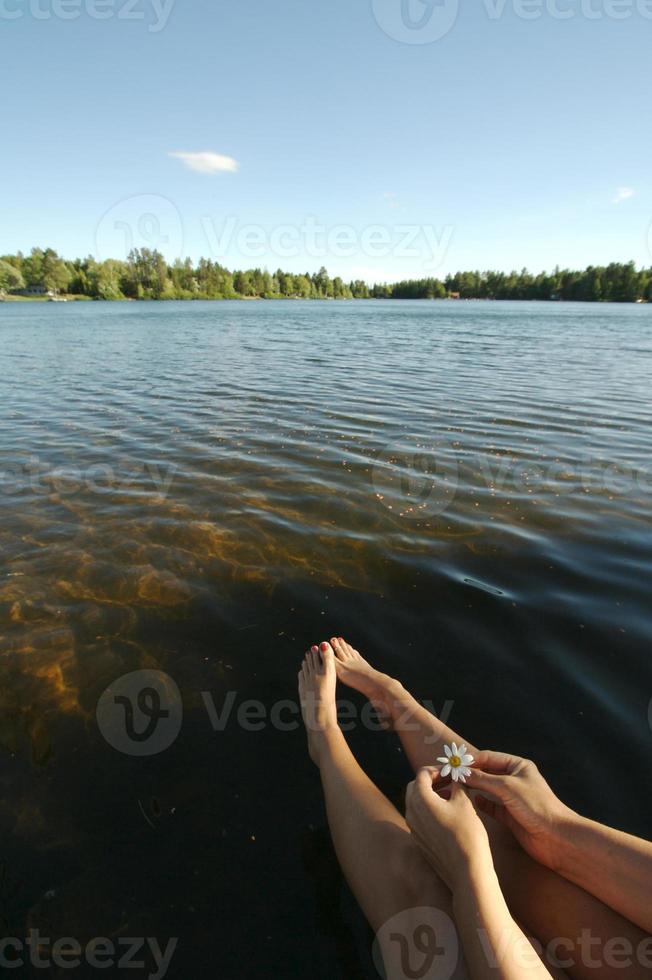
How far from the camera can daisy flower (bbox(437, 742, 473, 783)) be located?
2.26 metres

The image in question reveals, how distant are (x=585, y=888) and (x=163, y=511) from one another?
5673mm

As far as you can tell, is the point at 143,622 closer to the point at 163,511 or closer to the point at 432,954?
the point at 163,511

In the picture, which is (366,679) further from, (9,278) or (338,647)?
(9,278)

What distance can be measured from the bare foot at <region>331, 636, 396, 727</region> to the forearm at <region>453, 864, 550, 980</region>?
1.36 metres

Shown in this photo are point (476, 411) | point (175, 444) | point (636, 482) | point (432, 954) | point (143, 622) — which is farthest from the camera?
point (476, 411)

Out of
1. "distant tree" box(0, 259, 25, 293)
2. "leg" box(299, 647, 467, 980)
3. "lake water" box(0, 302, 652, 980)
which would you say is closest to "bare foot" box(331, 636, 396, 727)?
"lake water" box(0, 302, 652, 980)

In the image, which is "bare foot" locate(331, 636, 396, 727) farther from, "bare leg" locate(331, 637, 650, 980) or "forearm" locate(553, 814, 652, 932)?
"forearm" locate(553, 814, 652, 932)

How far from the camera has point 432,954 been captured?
180 cm

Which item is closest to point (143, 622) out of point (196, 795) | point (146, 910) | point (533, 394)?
point (196, 795)

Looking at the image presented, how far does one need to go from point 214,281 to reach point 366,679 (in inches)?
6352

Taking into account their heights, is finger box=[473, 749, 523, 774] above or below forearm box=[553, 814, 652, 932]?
below

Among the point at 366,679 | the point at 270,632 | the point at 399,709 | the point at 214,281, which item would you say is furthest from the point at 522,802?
the point at 214,281

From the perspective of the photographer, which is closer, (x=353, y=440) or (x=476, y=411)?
(x=353, y=440)

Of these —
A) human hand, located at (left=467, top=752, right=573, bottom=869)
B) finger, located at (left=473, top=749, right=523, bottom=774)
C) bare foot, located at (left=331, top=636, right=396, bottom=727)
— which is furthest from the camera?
bare foot, located at (left=331, top=636, right=396, bottom=727)
